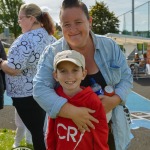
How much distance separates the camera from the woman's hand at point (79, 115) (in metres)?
2.09

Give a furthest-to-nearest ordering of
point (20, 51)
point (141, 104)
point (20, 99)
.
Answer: point (141, 104) < point (20, 99) < point (20, 51)

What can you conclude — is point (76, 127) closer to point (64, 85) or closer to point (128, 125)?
point (64, 85)

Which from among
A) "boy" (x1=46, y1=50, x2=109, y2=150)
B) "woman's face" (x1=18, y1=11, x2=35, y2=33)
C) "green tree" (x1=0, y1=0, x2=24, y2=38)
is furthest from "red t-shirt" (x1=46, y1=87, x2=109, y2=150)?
A: "green tree" (x1=0, y1=0, x2=24, y2=38)

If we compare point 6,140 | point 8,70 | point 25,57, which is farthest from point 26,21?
point 6,140

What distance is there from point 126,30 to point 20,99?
93.0ft

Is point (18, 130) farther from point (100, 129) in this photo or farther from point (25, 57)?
point (100, 129)

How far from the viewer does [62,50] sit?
2348 mm

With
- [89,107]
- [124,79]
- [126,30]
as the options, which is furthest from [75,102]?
[126,30]

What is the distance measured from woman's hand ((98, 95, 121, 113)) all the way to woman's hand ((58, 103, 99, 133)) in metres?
0.14

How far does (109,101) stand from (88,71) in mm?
280

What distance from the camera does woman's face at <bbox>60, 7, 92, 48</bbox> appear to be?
222 cm

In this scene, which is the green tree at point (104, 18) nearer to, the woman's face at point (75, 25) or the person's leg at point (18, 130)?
the person's leg at point (18, 130)

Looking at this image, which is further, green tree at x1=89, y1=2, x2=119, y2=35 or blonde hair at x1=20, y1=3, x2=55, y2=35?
green tree at x1=89, y1=2, x2=119, y2=35

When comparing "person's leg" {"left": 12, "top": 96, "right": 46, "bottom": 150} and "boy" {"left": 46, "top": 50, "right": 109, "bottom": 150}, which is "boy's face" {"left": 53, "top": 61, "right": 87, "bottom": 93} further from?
"person's leg" {"left": 12, "top": 96, "right": 46, "bottom": 150}
